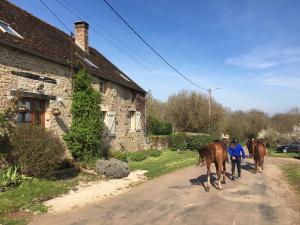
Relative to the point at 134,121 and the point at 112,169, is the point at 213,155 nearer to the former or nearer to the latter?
the point at 112,169

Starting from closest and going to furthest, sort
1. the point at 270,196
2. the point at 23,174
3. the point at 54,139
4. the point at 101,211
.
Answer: the point at 101,211 → the point at 270,196 → the point at 23,174 → the point at 54,139

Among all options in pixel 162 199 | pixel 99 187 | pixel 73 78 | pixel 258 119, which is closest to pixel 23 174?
pixel 99 187

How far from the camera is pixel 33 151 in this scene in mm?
10969

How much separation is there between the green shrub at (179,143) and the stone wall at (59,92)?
5844mm

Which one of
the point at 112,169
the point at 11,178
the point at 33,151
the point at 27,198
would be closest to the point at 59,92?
the point at 112,169

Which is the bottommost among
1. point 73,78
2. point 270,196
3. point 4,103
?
point 270,196

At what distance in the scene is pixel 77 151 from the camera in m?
15.8

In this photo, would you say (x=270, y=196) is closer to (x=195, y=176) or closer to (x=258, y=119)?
(x=195, y=176)

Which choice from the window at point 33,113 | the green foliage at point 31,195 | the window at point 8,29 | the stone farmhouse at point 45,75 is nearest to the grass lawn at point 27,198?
the green foliage at point 31,195

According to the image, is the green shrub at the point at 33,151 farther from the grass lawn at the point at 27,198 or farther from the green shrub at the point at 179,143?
the green shrub at the point at 179,143

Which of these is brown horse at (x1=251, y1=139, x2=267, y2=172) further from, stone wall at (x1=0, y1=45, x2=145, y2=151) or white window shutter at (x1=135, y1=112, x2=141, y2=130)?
white window shutter at (x1=135, y1=112, x2=141, y2=130)

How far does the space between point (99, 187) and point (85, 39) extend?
1345 cm

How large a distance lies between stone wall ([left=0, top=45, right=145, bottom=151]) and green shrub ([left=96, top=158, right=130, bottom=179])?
2.82 meters

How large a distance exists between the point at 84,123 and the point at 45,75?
9.58ft
